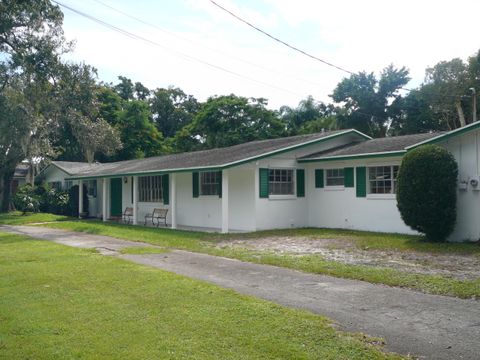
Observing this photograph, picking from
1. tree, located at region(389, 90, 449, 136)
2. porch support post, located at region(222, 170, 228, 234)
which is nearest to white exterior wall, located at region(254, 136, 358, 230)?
porch support post, located at region(222, 170, 228, 234)

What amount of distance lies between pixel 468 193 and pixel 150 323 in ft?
34.4

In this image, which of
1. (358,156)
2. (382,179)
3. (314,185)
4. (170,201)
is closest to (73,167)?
(170,201)

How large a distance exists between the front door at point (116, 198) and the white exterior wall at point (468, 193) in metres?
17.6

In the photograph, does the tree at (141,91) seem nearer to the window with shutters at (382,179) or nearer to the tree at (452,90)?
the tree at (452,90)

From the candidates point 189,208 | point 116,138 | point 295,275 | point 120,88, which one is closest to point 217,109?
point 116,138

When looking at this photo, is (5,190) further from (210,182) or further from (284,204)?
(284,204)

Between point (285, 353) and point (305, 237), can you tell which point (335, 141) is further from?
point (285, 353)

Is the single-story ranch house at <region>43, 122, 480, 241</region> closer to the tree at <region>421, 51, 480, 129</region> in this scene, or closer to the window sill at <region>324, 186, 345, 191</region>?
the window sill at <region>324, 186, 345, 191</region>

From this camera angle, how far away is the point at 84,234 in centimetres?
1788

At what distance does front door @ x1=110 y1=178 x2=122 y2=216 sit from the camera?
2586 cm

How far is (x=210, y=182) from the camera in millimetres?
19234

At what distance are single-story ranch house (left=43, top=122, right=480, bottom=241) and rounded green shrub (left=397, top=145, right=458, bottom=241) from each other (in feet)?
2.14

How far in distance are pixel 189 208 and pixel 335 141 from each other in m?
6.73

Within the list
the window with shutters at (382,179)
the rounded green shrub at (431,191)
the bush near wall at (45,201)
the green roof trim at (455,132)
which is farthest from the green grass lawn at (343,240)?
the bush near wall at (45,201)
